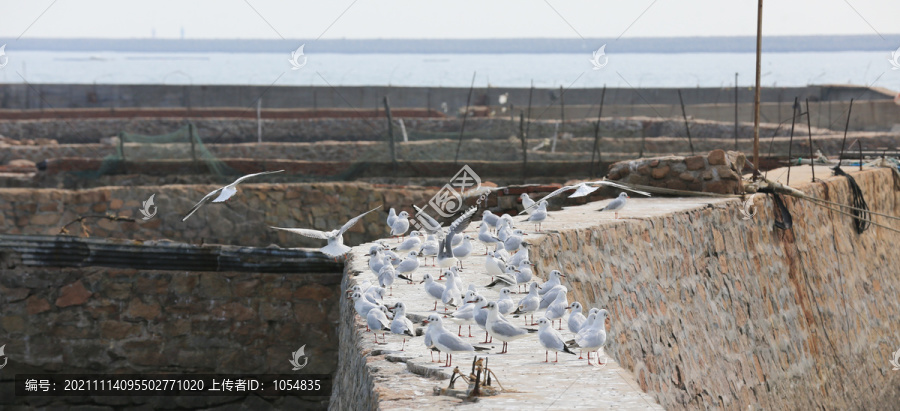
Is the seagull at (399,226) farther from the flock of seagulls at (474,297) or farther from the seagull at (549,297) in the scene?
the seagull at (549,297)

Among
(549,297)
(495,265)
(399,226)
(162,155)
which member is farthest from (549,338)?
(162,155)

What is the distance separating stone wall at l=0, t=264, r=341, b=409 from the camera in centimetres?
1187

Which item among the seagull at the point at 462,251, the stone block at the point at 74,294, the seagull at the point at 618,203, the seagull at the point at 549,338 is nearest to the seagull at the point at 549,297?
the seagull at the point at 549,338

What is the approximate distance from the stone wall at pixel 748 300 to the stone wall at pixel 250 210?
728cm

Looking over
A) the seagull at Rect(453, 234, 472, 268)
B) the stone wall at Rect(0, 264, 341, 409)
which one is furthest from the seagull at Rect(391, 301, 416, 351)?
the stone wall at Rect(0, 264, 341, 409)

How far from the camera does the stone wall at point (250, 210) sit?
19422mm

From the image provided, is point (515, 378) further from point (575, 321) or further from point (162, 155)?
point (162, 155)

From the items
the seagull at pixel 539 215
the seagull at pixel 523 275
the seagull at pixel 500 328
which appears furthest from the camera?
the seagull at pixel 539 215

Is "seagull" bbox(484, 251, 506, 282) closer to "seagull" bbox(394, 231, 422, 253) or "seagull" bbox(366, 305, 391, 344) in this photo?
"seagull" bbox(394, 231, 422, 253)

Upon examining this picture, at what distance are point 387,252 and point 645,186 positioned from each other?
4.90 m

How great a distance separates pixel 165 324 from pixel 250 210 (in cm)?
775

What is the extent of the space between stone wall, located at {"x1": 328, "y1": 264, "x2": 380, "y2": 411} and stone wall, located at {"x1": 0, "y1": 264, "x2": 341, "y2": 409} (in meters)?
2.14

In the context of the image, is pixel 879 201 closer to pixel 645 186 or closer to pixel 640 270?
pixel 645 186

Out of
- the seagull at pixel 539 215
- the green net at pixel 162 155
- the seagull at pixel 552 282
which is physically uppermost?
the green net at pixel 162 155
